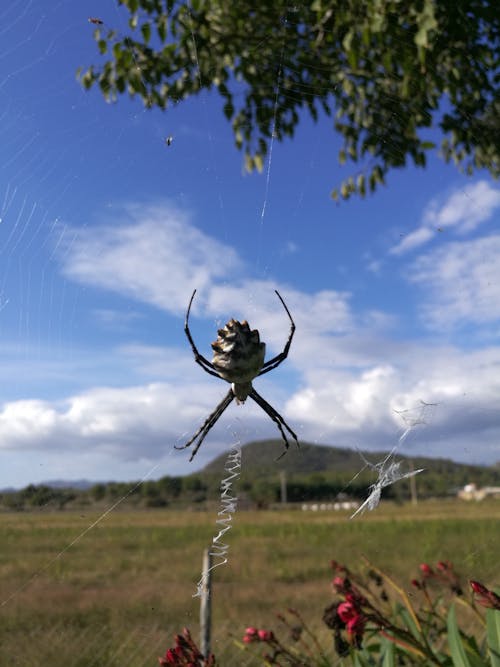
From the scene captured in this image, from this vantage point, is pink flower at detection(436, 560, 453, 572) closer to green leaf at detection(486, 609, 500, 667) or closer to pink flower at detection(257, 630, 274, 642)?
green leaf at detection(486, 609, 500, 667)

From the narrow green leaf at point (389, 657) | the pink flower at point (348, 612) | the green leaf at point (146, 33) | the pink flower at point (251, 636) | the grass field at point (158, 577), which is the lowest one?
the grass field at point (158, 577)

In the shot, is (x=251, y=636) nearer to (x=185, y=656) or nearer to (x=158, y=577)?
(x=185, y=656)

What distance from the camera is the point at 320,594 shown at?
46.8ft

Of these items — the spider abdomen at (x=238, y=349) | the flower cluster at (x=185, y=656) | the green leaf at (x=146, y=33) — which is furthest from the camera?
the green leaf at (x=146, y=33)

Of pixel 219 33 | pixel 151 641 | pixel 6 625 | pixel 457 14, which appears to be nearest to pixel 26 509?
pixel 219 33

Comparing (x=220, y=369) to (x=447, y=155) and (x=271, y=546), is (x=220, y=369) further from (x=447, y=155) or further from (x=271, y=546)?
(x=271, y=546)

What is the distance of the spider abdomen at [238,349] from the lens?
9.27 feet

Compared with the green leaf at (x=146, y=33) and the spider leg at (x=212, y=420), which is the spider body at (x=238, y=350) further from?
the green leaf at (x=146, y=33)

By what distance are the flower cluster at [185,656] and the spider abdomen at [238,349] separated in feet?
4.13

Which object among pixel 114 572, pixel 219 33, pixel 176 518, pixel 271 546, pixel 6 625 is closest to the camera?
pixel 219 33

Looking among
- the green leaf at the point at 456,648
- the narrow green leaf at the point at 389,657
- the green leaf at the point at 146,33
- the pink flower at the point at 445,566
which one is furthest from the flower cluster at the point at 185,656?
the green leaf at the point at 146,33

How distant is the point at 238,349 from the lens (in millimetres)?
2828

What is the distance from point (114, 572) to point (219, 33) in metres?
16.8

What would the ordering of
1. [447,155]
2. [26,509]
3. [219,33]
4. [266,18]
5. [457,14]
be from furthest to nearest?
1. [447,155]
2. [266,18]
3. [219,33]
4. [457,14]
5. [26,509]
